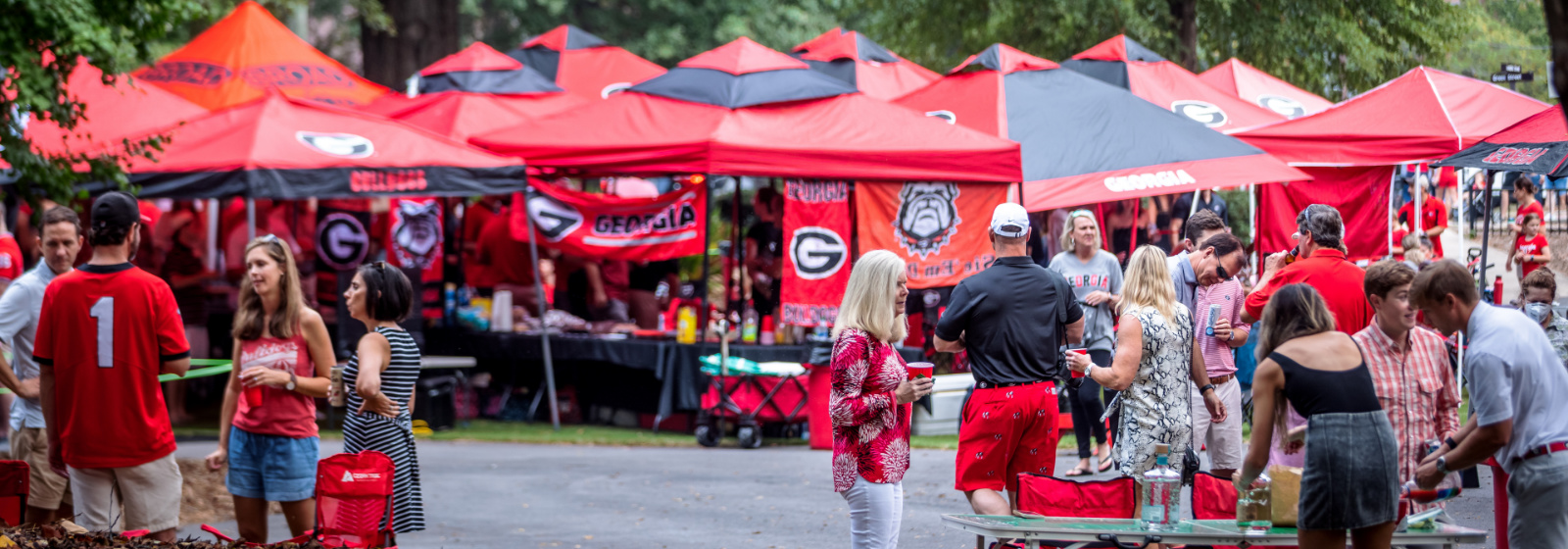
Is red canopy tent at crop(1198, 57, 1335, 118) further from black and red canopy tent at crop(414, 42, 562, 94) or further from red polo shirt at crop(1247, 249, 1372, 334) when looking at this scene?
red polo shirt at crop(1247, 249, 1372, 334)

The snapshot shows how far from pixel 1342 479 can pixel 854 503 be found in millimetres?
1853

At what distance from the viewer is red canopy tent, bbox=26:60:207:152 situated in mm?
11836

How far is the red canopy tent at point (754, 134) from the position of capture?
37.1 feet

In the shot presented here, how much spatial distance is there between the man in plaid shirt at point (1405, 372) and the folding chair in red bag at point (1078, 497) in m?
1.08

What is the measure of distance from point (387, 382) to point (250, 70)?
1177 cm

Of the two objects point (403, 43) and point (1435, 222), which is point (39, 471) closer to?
point (1435, 222)

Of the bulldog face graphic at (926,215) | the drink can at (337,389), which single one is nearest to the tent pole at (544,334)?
the bulldog face graphic at (926,215)

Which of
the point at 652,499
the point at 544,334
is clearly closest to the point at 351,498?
the point at 652,499

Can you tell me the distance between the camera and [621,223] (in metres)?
12.0

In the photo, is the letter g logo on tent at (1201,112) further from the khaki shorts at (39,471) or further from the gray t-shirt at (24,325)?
the khaki shorts at (39,471)

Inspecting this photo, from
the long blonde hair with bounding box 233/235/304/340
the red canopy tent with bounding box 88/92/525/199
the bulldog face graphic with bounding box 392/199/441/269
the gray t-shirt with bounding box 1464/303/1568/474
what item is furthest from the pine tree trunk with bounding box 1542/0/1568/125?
the bulldog face graphic with bounding box 392/199/441/269

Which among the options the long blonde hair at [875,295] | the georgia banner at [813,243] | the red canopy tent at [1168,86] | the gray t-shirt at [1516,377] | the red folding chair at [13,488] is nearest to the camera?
the gray t-shirt at [1516,377]

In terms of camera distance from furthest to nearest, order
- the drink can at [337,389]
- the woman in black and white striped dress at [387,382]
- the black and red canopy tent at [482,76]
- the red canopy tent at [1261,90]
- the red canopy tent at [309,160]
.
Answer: the black and red canopy tent at [482,76], the red canopy tent at [1261,90], the red canopy tent at [309,160], the woman in black and white striped dress at [387,382], the drink can at [337,389]

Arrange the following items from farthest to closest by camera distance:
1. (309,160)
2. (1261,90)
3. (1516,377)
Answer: (1261,90)
(309,160)
(1516,377)
